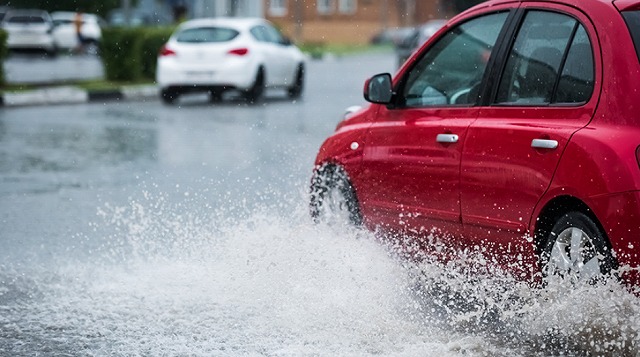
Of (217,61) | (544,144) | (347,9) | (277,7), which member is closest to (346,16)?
(347,9)

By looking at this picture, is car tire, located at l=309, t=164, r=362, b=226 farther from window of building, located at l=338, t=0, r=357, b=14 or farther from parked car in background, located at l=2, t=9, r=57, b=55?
window of building, located at l=338, t=0, r=357, b=14

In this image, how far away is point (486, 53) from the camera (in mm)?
6879

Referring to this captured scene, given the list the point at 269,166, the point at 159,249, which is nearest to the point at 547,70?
the point at 159,249

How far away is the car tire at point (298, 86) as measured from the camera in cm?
2688

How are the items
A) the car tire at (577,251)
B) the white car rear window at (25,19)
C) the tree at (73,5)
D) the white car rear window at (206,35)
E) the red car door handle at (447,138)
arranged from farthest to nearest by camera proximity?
the tree at (73,5), the white car rear window at (25,19), the white car rear window at (206,35), the red car door handle at (447,138), the car tire at (577,251)

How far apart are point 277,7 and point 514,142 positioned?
88.7 m

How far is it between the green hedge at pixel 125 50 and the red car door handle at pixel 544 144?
22.7 metres

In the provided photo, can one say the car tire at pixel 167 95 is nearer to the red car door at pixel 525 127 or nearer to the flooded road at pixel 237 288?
the flooded road at pixel 237 288

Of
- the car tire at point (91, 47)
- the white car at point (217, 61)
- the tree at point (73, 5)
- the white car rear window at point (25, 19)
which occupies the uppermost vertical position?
the white car at point (217, 61)

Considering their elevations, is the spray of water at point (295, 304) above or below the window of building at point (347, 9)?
above

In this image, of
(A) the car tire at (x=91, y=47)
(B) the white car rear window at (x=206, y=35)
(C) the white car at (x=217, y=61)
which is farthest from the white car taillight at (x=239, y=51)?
(A) the car tire at (x=91, y=47)

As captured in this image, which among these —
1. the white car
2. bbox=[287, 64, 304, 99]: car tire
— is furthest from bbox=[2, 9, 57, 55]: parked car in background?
the white car

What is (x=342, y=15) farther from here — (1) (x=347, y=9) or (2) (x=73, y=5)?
(2) (x=73, y=5)

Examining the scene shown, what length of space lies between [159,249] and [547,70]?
3.17m
